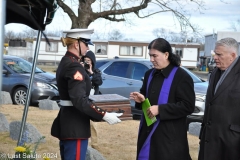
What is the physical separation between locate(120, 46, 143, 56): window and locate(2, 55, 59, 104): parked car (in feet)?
117

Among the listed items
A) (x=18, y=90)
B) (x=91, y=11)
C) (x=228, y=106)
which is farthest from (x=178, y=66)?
(x=18, y=90)

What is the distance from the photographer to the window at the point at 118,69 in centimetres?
1193

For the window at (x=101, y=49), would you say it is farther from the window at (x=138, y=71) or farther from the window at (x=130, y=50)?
the window at (x=138, y=71)

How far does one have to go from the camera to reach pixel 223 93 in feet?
12.9

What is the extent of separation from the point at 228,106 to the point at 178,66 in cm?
61

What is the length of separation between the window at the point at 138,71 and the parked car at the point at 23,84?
2.91m

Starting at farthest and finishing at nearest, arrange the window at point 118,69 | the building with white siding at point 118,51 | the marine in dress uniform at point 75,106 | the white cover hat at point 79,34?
the building with white siding at point 118,51 < the window at point 118,69 < the white cover hat at point 79,34 < the marine in dress uniform at point 75,106

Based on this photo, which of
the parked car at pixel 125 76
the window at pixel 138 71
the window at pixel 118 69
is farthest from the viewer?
the window at pixel 118 69

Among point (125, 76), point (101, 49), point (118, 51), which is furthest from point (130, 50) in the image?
point (125, 76)

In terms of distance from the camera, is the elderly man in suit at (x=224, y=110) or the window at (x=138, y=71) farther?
the window at (x=138, y=71)

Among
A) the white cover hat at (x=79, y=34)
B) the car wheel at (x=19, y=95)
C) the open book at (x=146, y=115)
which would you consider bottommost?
the car wheel at (x=19, y=95)

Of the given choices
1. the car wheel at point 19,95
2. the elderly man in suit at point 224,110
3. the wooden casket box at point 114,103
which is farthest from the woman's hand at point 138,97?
the car wheel at point 19,95

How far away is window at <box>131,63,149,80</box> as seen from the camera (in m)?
11.6

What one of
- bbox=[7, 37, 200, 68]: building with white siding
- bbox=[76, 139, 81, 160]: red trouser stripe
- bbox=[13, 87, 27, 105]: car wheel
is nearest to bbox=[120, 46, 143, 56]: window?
bbox=[7, 37, 200, 68]: building with white siding
